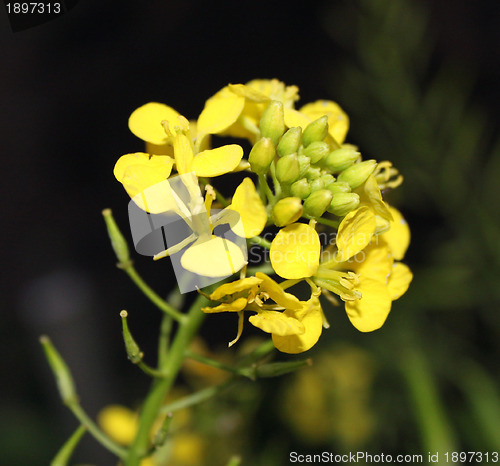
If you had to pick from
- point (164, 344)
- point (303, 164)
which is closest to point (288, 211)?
point (303, 164)

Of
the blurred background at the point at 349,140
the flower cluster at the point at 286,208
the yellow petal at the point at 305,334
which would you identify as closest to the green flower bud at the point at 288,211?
the flower cluster at the point at 286,208

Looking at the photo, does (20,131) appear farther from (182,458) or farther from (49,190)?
(182,458)

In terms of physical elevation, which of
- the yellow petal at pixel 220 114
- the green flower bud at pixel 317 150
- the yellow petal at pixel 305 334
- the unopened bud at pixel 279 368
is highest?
the yellow petal at pixel 220 114

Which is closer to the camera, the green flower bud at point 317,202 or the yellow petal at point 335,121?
the green flower bud at point 317,202

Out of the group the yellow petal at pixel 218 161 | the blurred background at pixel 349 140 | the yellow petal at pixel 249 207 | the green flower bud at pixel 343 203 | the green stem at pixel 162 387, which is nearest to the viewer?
the yellow petal at pixel 249 207

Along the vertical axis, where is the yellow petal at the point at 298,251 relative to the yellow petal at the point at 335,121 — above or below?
below

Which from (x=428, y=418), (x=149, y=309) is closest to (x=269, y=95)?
(x=428, y=418)

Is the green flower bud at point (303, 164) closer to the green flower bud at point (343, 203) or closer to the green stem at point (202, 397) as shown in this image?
the green flower bud at point (343, 203)
